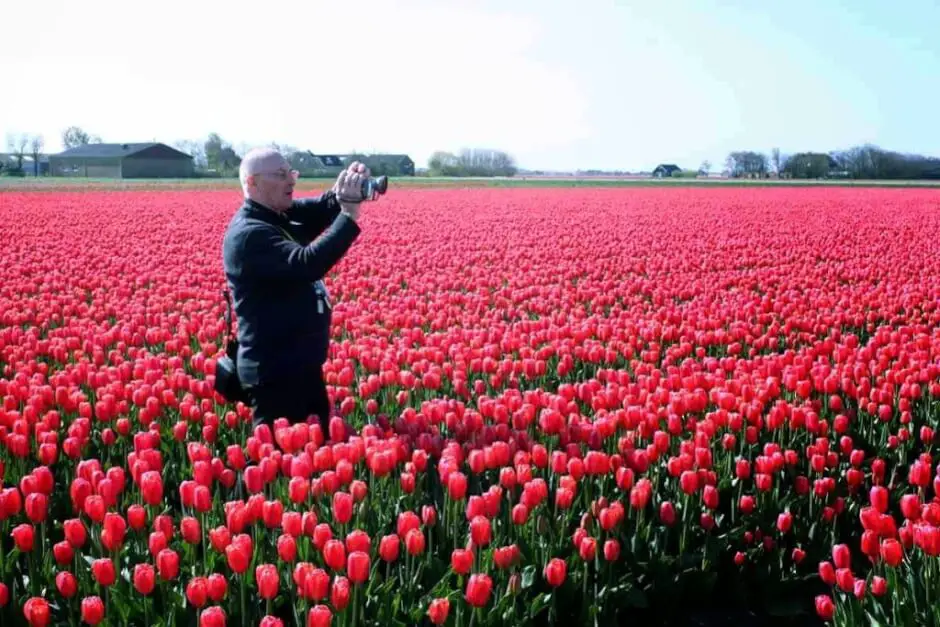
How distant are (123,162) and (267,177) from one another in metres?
94.3

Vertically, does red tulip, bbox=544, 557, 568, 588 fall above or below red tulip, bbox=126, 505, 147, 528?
below

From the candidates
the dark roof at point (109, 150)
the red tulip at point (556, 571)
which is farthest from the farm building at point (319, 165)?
the red tulip at point (556, 571)

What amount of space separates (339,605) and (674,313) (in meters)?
6.42

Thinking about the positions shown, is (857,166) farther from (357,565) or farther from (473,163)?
(357,565)

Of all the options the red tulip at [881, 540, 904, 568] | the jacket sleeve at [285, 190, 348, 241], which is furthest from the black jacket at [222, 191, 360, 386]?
the red tulip at [881, 540, 904, 568]

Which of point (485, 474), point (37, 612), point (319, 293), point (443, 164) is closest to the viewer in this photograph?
point (37, 612)

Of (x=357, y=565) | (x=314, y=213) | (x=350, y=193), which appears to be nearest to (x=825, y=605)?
(x=357, y=565)

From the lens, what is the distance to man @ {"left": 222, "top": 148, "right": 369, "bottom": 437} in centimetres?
495

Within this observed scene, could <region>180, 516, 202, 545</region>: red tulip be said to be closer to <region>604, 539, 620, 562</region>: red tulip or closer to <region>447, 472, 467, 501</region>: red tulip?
<region>447, 472, 467, 501</region>: red tulip

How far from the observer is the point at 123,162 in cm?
9331

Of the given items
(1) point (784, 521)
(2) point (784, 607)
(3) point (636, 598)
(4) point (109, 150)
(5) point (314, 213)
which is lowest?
(2) point (784, 607)

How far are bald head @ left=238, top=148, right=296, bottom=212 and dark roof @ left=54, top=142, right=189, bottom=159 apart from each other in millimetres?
101533

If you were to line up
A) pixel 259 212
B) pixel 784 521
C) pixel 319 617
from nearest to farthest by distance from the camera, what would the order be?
pixel 319 617 < pixel 784 521 < pixel 259 212

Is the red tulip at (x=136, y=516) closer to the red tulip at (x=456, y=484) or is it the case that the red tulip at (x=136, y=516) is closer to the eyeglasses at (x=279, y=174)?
the red tulip at (x=456, y=484)
